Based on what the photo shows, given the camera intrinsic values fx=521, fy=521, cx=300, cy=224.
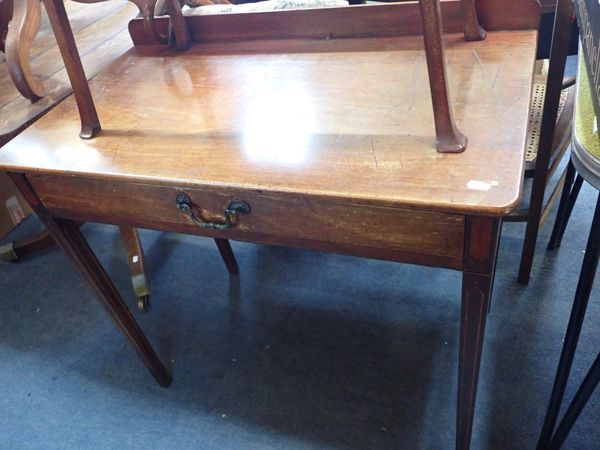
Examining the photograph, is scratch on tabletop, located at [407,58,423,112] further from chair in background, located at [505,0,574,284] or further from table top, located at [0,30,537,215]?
chair in background, located at [505,0,574,284]

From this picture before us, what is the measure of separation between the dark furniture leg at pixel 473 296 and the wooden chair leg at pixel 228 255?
0.83m

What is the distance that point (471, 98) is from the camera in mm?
761

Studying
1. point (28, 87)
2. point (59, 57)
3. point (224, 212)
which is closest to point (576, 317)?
point (224, 212)

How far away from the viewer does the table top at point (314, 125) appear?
0.66 m

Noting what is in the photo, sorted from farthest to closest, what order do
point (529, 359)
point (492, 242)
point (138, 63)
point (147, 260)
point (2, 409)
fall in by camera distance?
point (147, 260)
point (2, 409)
point (529, 359)
point (138, 63)
point (492, 242)

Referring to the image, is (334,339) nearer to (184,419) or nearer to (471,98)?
(184,419)

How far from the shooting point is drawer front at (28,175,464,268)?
0.67 metres

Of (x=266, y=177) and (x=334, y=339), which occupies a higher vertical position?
(x=266, y=177)

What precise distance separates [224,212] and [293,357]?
67 cm

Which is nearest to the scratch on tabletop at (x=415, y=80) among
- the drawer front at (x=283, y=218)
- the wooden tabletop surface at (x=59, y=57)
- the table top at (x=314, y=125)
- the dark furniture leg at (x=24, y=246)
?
the table top at (x=314, y=125)

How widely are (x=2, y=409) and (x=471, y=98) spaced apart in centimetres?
136

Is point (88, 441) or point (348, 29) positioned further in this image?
point (88, 441)

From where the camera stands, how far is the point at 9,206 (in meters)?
1.93

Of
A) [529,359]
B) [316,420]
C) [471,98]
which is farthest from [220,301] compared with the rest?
[471,98]
